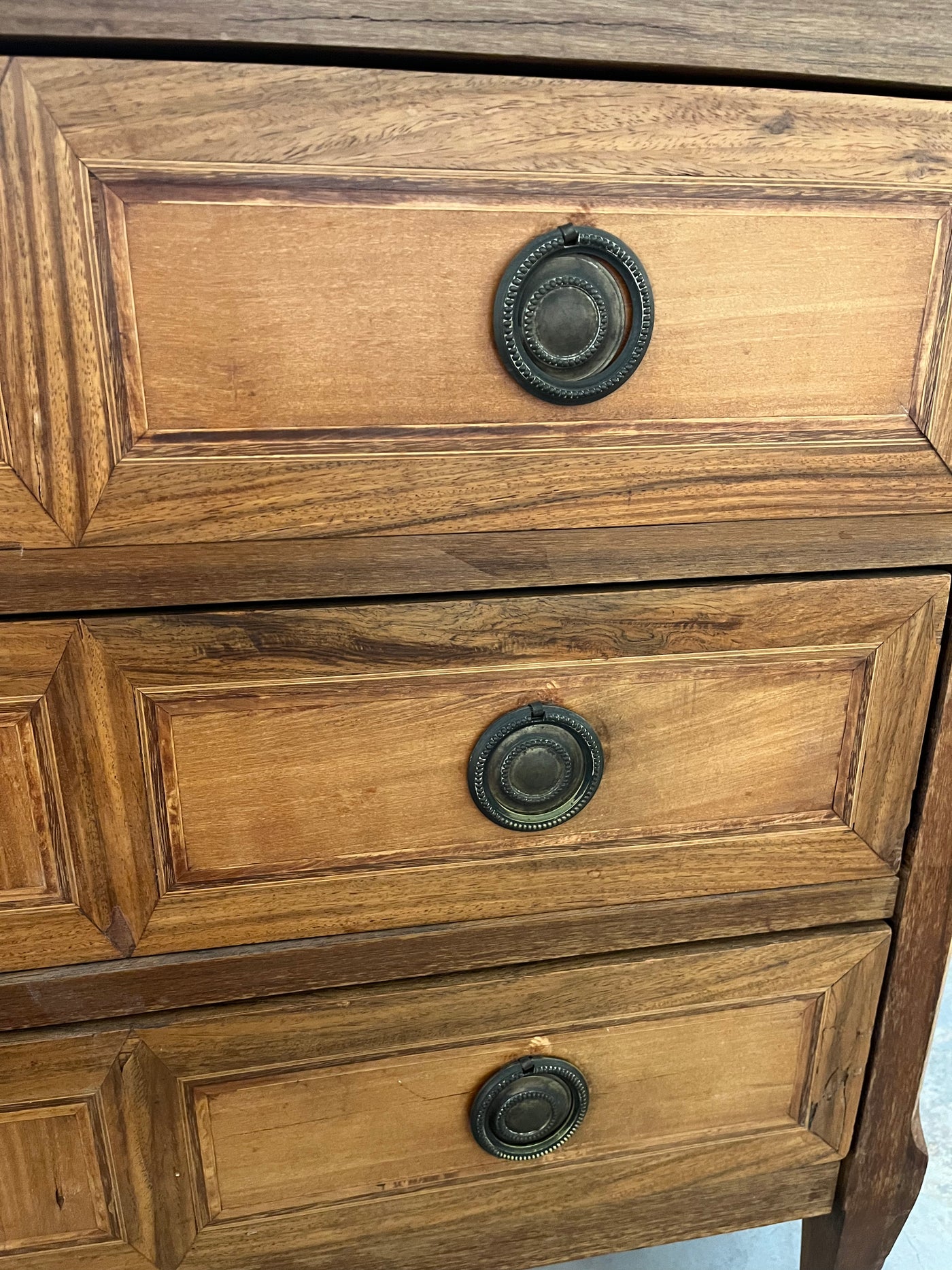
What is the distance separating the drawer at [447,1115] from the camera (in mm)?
510

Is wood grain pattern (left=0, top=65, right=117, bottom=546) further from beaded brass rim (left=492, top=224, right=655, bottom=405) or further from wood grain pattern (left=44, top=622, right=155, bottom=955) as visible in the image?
beaded brass rim (left=492, top=224, right=655, bottom=405)

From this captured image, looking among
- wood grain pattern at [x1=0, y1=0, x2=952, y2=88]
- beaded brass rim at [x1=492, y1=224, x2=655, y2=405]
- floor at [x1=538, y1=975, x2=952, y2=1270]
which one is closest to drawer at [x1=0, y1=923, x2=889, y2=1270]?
floor at [x1=538, y1=975, x2=952, y2=1270]

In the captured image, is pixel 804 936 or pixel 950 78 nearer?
pixel 950 78

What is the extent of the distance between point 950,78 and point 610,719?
334mm

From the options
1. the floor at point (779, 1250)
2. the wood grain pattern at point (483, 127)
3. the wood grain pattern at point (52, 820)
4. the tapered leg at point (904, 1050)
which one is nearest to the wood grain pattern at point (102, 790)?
the wood grain pattern at point (52, 820)

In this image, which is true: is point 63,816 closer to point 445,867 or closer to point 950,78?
point 445,867

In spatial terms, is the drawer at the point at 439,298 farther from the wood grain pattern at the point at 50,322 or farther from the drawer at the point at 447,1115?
the drawer at the point at 447,1115

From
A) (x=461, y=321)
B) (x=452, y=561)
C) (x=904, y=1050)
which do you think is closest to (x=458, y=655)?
(x=452, y=561)

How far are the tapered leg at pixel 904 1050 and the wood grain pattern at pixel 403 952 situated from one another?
22 millimetres

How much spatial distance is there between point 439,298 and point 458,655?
17cm

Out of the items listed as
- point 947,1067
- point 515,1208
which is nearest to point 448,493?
point 515,1208

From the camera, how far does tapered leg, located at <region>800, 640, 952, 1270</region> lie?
0.54m

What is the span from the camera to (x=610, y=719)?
49cm

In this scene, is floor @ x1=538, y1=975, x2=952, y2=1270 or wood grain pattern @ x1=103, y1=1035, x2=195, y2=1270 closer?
wood grain pattern @ x1=103, y1=1035, x2=195, y2=1270
